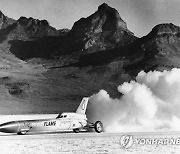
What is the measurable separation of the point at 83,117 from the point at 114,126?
16012 mm

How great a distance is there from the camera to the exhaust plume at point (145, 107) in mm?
78500

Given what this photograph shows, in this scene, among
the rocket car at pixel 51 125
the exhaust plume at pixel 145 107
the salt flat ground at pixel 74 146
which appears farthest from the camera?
the exhaust plume at pixel 145 107

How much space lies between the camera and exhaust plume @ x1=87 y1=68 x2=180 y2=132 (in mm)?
78500

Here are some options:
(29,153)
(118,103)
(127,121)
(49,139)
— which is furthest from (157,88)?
(29,153)

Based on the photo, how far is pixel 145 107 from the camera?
85.3 metres

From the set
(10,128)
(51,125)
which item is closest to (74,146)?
(51,125)

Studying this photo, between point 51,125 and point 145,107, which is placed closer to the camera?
point 51,125

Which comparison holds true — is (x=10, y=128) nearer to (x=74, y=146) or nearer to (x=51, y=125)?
(x=51, y=125)

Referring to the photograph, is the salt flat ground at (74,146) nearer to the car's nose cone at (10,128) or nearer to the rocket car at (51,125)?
the car's nose cone at (10,128)

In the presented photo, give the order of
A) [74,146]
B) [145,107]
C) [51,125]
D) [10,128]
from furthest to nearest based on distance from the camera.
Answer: [145,107] → [51,125] → [10,128] → [74,146]

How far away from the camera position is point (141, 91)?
8944 cm

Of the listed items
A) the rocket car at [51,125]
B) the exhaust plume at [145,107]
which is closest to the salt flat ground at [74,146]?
the rocket car at [51,125]

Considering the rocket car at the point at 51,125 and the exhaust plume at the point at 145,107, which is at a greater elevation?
the exhaust plume at the point at 145,107

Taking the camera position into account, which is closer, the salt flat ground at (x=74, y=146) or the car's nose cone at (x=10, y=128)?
the salt flat ground at (x=74, y=146)
